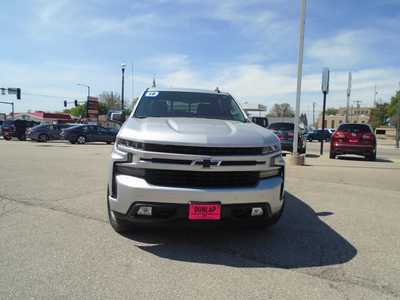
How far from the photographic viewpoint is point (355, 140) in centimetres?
1499

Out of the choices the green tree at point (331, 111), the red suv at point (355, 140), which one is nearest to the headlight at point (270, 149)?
the red suv at point (355, 140)

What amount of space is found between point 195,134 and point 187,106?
5.80 ft

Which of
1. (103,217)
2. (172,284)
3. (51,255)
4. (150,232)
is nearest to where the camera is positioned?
(172,284)

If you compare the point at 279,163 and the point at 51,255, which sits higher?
the point at 279,163

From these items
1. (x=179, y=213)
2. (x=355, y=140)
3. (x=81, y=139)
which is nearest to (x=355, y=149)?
(x=355, y=140)

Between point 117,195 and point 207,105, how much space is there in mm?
2459

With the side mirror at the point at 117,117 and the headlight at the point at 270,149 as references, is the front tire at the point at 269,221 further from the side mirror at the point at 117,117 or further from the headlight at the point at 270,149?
the side mirror at the point at 117,117

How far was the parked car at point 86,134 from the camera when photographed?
25.9 metres

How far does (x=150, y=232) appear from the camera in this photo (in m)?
4.49

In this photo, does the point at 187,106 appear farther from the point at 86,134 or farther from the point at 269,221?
the point at 86,134

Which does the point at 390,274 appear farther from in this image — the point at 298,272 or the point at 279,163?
the point at 279,163

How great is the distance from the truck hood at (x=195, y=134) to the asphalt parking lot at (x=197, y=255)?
1.22m

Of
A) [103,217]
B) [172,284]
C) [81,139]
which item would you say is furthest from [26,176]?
[81,139]

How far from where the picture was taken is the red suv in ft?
49.1
